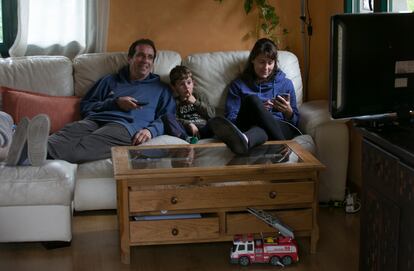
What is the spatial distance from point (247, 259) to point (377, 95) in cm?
107

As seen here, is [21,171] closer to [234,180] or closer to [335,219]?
[234,180]

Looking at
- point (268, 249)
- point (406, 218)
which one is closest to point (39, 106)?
point (268, 249)

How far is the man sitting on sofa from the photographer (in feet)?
12.0

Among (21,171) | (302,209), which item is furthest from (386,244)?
(21,171)

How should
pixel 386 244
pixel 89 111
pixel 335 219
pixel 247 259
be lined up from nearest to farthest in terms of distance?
pixel 386 244
pixel 247 259
pixel 335 219
pixel 89 111

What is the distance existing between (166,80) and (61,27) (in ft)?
2.67

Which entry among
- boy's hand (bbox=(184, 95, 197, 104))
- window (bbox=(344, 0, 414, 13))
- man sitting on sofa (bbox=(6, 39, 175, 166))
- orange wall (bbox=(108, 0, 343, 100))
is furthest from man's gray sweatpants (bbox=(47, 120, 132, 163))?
window (bbox=(344, 0, 414, 13))

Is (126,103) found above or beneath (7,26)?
beneath

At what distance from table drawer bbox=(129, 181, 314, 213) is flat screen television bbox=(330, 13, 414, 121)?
0.84 m

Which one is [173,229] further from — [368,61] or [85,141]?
[368,61]

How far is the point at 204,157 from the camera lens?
3273mm

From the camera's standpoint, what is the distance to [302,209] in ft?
10.4

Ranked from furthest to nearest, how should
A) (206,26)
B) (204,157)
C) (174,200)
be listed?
(206,26) → (204,157) → (174,200)

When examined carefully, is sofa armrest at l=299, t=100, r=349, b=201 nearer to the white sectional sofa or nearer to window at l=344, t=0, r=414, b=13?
the white sectional sofa
